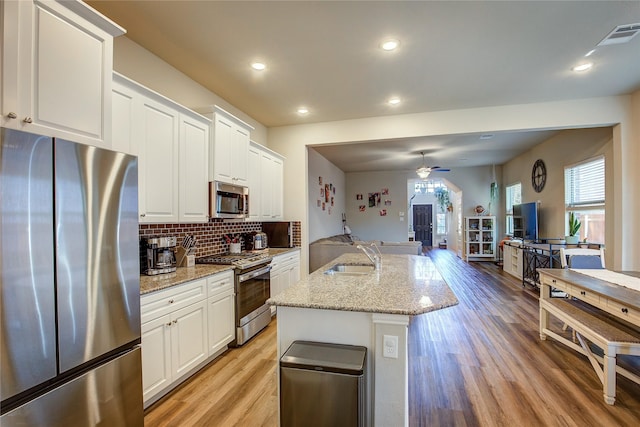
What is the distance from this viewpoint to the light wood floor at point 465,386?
2.00 meters

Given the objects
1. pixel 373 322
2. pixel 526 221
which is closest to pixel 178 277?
pixel 373 322

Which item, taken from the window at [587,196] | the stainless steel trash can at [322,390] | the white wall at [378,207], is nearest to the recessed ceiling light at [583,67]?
the window at [587,196]

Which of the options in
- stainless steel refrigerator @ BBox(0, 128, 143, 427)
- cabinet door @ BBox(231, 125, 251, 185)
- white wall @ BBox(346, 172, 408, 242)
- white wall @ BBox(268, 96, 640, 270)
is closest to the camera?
stainless steel refrigerator @ BBox(0, 128, 143, 427)

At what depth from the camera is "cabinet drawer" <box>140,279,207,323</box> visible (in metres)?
1.95

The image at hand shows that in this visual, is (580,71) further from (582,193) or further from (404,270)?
(404,270)

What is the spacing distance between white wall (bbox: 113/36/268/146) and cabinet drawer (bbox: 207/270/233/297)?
1854 millimetres

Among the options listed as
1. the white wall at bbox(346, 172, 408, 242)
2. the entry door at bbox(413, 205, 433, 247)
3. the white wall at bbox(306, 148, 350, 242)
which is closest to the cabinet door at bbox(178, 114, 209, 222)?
the white wall at bbox(306, 148, 350, 242)

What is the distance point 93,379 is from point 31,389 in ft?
0.88

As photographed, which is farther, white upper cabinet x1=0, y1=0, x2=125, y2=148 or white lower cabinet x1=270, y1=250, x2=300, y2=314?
white lower cabinet x1=270, y1=250, x2=300, y2=314

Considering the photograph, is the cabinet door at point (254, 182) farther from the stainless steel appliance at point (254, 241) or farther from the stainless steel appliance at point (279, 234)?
the stainless steel appliance at point (279, 234)

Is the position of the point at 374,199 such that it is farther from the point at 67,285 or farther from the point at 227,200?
the point at 67,285

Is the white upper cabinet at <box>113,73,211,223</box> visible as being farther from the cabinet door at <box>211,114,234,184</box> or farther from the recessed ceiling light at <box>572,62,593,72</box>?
the recessed ceiling light at <box>572,62,593,72</box>

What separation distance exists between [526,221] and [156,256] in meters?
6.88

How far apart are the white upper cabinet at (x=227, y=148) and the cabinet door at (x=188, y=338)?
1.35 metres
